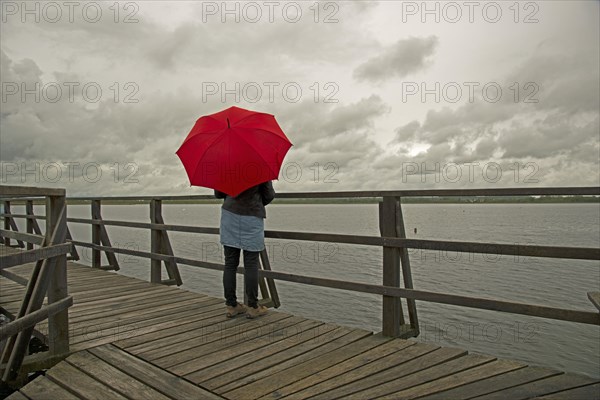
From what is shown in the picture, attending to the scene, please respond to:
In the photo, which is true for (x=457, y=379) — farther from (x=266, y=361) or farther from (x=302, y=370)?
(x=266, y=361)

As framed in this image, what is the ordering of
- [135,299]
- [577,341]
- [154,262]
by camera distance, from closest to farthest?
[135,299] < [154,262] < [577,341]

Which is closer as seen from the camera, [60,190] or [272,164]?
[60,190]

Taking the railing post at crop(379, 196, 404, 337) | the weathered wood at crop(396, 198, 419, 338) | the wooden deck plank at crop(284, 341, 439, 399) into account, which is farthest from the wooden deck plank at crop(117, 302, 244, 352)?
the weathered wood at crop(396, 198, 419, 338)

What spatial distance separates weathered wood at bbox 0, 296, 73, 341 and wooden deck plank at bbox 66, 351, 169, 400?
443 millimetres

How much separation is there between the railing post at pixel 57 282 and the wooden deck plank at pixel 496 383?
3042 mm

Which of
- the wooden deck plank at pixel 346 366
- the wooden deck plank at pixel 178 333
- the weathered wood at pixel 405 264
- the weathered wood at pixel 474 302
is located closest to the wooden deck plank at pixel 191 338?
the wooden deck plank at pixel 178 333

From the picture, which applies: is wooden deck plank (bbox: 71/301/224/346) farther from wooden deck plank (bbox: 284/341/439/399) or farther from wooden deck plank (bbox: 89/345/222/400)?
wooden deck plank (bbox: 284/341/439/399)

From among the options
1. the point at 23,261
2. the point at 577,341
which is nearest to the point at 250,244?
the point at 23,261

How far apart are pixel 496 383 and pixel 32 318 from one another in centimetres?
348

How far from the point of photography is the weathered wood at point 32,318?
9.95 feet

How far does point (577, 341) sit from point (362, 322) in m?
5.40

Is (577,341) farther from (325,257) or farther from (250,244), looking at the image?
(325,257)

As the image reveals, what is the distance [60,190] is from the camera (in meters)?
3.78

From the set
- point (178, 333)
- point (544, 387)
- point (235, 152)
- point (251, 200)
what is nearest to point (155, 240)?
point (178, 333)
